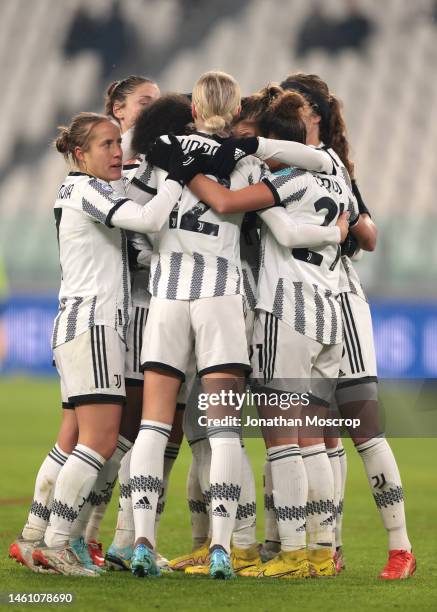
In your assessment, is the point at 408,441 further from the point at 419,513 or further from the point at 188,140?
the point at 188,140

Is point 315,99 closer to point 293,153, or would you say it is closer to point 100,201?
point 293,153

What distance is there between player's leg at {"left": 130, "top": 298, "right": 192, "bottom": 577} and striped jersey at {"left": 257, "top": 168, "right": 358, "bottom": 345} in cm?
36

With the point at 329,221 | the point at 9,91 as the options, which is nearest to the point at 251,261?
the point at 329,221

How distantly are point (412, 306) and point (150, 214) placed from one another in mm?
10289

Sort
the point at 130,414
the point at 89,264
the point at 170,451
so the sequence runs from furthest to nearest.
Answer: the point at 170,451, the point at 130,414, the point at 89,264

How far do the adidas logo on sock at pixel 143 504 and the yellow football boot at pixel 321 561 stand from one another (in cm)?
68

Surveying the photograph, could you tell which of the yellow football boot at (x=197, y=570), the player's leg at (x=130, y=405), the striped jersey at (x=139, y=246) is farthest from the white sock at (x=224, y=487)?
the striped jersey at (x=139, y=246)

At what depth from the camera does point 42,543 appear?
156 inches

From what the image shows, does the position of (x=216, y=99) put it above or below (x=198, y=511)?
above

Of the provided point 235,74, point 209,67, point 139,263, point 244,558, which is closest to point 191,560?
point 244,558

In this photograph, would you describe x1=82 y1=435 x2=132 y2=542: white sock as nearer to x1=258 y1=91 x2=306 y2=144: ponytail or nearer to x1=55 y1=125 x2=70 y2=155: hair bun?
x1=55 y1=125 x2=70 y2=155: hair bun

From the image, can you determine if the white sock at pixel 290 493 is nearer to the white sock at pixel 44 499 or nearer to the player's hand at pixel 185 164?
the white sock at pixel 44 499

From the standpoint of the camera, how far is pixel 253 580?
3.85m

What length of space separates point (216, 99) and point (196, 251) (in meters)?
0.54
